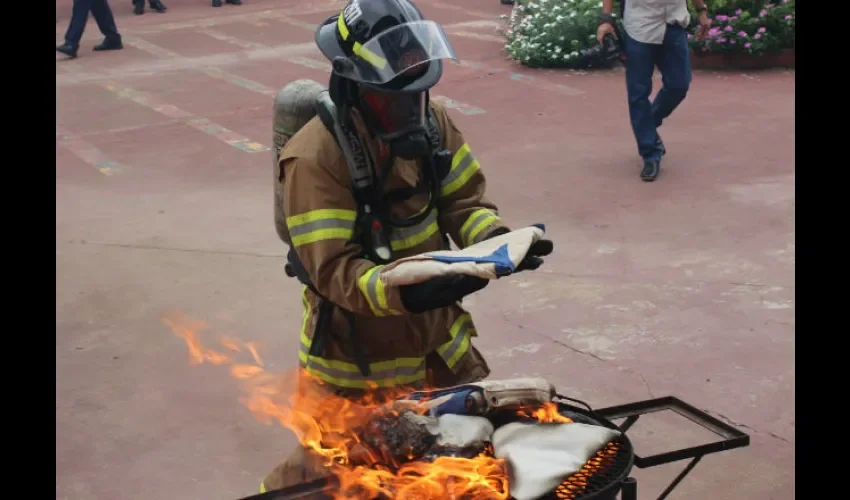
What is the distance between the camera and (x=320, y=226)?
2.96 m

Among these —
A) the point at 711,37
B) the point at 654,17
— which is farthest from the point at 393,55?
the point at 711,37

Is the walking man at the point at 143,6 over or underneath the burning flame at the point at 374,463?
underneath

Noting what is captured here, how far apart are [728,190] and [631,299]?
203cm

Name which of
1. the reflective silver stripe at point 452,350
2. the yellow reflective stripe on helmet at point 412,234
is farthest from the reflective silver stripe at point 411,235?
the reflective silver stripe at point 452,350

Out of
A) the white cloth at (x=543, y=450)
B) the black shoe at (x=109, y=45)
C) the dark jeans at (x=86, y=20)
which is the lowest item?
the black shoe at (x=109, y=45)

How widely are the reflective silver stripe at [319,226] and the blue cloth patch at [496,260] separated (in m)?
0.34

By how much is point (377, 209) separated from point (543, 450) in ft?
2.74

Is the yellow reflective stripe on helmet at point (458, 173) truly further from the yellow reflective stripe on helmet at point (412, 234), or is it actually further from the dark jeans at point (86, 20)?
the dark jeans at point (86, 20)

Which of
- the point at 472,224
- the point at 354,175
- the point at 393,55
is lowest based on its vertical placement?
the point at 472,224

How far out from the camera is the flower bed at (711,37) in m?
11.0

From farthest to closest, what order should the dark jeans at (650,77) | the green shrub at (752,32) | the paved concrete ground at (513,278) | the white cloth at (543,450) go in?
1. the green shrub at (752,32)
2. the dark jeans at (650,77)
3. the paved concrete ground at (513,278)
4. the white cloth at (543,450)

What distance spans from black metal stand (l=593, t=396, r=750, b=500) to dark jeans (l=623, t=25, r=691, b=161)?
189 inches

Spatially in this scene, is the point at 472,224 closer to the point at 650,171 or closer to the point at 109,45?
the point at 650,171
